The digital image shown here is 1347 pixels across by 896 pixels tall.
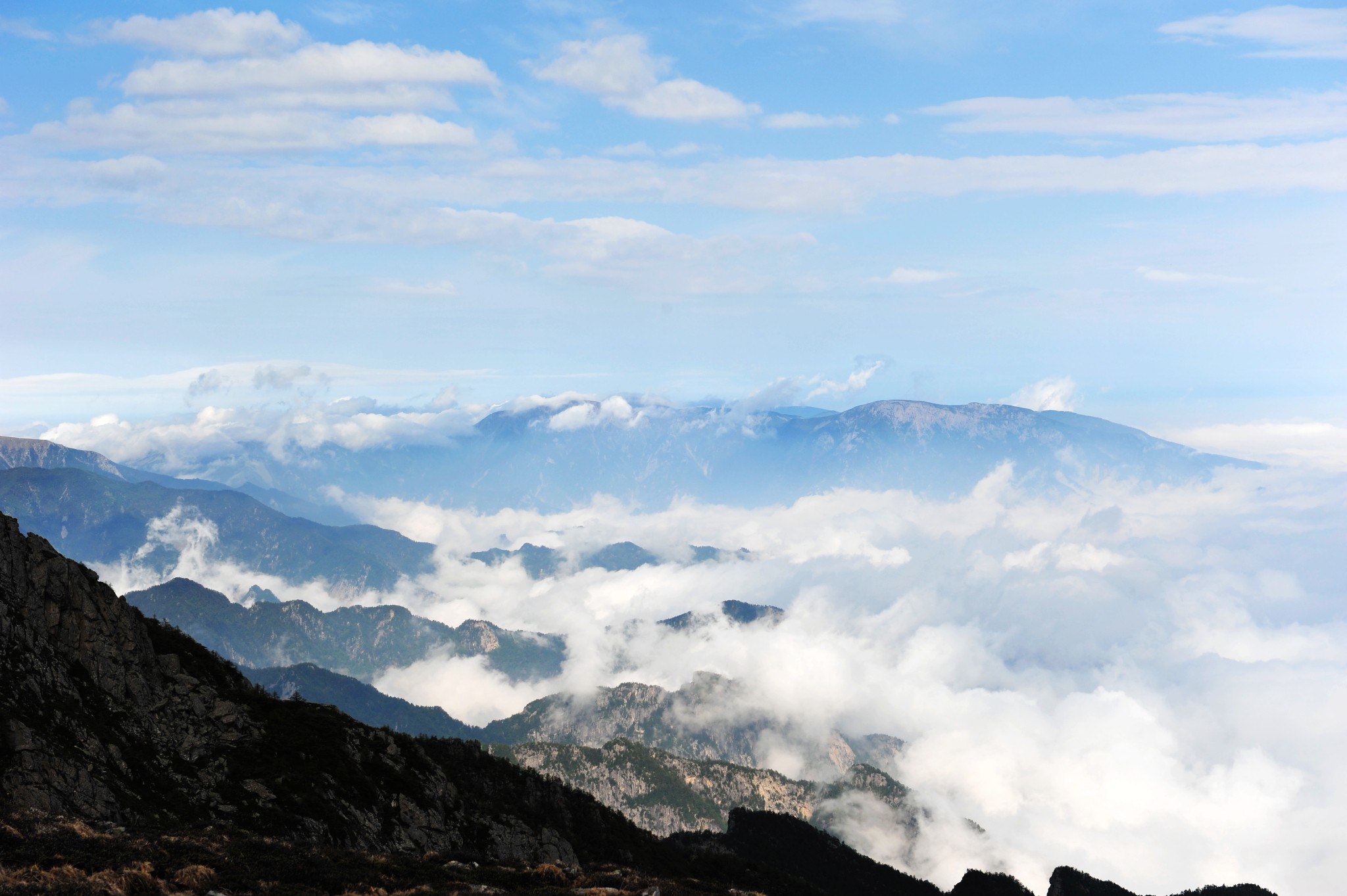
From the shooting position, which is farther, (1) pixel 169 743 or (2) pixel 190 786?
(1) pixel 169 743

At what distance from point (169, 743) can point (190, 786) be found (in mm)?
6655

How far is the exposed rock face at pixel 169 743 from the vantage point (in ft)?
201

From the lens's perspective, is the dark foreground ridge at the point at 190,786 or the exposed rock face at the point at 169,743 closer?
the dark foreground ridge at the point at 190,786

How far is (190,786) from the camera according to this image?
72.5m

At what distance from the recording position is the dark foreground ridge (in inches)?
1813

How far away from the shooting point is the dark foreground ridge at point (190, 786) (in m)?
46.1

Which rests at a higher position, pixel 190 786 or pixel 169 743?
pixel 169 743

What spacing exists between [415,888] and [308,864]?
663cm

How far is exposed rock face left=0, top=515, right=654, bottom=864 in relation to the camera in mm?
61219

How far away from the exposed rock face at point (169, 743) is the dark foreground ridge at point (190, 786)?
0.62 feet

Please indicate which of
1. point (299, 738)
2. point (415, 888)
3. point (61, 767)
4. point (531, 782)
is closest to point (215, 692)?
point (299, 738)

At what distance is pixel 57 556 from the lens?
80.8 meters

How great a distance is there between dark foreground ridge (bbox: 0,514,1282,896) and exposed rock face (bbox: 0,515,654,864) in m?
0.19

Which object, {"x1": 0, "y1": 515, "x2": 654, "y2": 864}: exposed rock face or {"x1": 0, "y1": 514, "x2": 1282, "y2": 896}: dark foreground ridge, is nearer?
{"x1": 0, "y1": 514, "x2": 1282, "y2": 896}: dark foreground ridge
